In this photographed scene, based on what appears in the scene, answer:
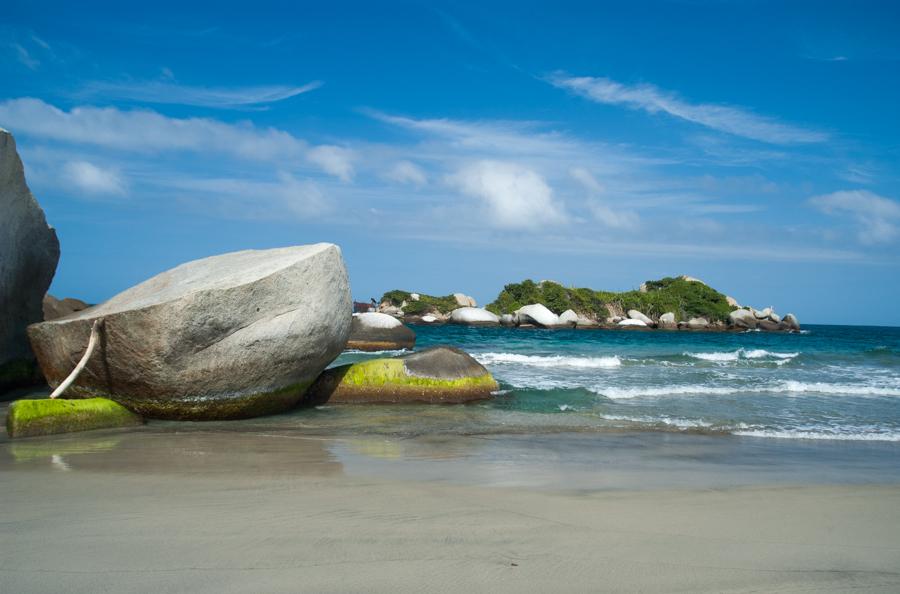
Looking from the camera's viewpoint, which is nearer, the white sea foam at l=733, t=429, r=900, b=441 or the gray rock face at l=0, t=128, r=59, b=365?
the white sea foam at l=733, t=429, r=900, b=441

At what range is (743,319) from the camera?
7300 cm

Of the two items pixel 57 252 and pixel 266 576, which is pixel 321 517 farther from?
pixel 57 252

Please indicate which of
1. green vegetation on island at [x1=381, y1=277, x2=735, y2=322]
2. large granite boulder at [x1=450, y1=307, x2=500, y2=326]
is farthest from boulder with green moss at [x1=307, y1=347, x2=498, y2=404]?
green vegetation on island at [x1=381, y1=277, x2=735, y2=322]

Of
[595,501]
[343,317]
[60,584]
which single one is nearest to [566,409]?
[343,317]

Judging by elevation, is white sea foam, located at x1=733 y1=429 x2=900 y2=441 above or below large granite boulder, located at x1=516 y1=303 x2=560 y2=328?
below

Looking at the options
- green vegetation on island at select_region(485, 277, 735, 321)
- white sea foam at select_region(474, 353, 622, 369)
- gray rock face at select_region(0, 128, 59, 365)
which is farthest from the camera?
green vegetation on island at select_region(485, 277, 735, 321)

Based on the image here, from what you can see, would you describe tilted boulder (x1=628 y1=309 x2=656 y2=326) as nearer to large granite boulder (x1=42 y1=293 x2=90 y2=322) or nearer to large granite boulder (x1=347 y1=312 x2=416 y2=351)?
large granite boulder (x1=347 y1=312 x2=416 y2=351)

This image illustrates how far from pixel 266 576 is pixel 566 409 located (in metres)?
9.04

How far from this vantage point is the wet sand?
3.21 metres

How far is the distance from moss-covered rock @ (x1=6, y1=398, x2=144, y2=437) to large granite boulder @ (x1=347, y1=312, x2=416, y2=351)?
1925cm

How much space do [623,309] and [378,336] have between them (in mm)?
52473

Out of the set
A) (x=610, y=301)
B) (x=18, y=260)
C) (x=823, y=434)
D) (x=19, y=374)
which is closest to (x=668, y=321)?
(x=610, y=301)

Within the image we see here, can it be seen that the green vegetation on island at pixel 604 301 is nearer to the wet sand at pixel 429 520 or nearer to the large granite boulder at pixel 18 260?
the large granite boulder at pixel 18 260

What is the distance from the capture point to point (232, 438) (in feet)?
26.0
